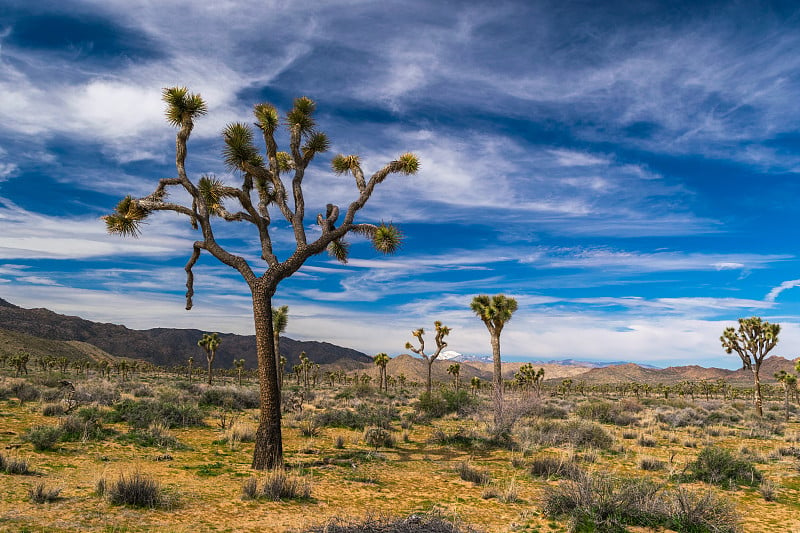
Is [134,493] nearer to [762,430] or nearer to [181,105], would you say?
[181,105]

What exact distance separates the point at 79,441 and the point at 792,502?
61.3ft

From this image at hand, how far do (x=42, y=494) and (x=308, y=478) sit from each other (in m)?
5.17

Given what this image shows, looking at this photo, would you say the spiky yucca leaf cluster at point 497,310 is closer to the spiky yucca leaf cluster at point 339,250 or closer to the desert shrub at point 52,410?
the spiky yucca leaf cluster at point 339,250

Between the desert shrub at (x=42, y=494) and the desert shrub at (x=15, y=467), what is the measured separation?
195 cm

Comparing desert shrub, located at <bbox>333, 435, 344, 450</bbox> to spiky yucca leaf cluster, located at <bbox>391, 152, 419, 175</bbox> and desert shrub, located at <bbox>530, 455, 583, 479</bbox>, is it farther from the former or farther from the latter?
spiky yucca leaf cluster, located at <bbox>391, 152, 419, 175</bbox>

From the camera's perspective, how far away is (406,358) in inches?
7461

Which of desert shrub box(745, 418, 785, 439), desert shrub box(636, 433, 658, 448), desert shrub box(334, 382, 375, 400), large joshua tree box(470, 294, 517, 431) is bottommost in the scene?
desert shrub box(334, 382, 375, 400)

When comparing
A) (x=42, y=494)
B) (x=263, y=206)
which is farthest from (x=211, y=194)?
(x=42, y=494)

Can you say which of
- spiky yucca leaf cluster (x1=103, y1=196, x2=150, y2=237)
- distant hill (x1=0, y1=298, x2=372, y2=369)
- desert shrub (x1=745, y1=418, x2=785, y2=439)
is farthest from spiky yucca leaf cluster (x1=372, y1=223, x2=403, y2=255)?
distant hill (x1=0, y1=298, x2=372, y2=369)

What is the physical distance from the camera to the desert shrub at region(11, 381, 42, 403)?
2009 centimetres

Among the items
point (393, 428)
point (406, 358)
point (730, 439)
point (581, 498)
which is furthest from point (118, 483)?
point (406, 358)

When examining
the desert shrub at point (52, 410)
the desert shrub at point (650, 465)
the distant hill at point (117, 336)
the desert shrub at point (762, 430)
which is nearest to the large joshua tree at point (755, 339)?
the desert shrub at point (762, 430)

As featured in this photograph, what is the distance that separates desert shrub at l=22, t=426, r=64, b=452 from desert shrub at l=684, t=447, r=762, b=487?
17342 millimetres

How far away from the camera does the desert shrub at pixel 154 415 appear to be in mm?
16172
